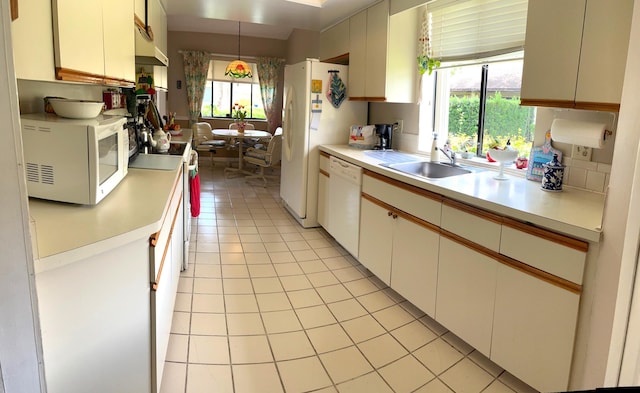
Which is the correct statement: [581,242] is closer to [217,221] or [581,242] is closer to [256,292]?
[256,292]

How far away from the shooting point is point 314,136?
4242mm

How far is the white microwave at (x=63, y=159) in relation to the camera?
4.62 ft

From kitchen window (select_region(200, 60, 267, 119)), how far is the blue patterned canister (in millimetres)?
7252

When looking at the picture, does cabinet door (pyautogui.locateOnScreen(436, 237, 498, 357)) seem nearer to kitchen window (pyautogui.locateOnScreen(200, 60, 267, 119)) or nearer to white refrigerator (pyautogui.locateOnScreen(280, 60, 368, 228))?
white refrigerator (pyautogui.locateOnScreen(280, 60, 368, 228))

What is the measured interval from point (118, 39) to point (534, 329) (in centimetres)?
243

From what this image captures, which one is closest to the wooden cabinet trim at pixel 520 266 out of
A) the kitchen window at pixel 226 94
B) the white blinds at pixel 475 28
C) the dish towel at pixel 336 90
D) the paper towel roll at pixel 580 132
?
the paper towel roll at pixel 580 132

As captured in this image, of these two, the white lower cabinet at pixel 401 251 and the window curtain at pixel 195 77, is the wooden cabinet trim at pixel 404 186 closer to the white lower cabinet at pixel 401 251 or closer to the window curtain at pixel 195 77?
the white lower cabinet at pixel 401 251

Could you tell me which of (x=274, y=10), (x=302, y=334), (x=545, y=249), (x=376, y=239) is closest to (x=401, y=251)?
(x=376, y=239)

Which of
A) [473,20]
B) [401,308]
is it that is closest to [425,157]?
[473,20]

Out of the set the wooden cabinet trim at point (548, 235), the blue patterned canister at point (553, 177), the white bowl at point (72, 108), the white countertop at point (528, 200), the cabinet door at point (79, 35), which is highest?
the cabinet door at point (79, 35)

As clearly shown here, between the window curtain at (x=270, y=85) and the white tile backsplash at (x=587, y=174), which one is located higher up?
the window curtain at (x=270, y=85)

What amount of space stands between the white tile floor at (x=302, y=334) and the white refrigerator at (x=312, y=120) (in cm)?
75

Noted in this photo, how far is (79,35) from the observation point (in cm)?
153

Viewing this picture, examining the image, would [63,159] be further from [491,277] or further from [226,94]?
[226,94]
